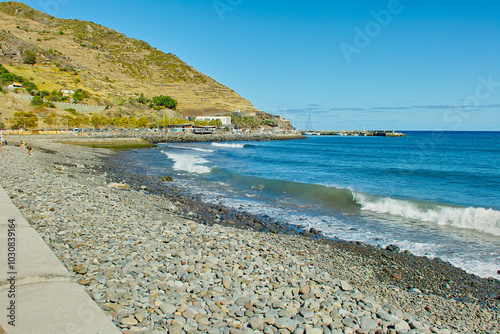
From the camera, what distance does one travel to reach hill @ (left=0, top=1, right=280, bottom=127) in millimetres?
95875

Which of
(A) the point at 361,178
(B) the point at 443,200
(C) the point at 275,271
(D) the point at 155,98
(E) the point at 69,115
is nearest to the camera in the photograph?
(C) the point at 275,271

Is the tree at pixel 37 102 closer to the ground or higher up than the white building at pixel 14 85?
closer to the ground

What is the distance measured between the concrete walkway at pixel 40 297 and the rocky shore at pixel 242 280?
32cm

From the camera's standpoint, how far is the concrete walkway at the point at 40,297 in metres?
3.14

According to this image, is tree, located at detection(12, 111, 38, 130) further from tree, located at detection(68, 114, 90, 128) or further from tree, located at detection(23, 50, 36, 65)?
tree, located at detection(23, 50, 36, 65)

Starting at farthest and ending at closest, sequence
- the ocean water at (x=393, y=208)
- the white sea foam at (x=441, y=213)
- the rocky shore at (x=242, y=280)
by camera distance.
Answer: the white sea foam at (x=441, y=213) < the ocean water at (x=393, y=208) < the rocky shore at (x=242, y=280)

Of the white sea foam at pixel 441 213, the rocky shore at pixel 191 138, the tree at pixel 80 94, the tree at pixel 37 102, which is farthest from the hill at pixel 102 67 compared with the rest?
the white sea foam at pixel 441 213

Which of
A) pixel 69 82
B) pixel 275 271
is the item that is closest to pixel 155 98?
pixel 69 82

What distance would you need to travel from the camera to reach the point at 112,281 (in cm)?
460

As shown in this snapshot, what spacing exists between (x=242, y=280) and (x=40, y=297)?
271cm

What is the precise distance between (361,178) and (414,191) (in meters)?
5.82

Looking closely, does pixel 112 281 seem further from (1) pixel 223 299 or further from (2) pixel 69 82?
(2) pixel 69 82

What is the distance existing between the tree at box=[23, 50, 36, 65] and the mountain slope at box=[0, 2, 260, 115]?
0.98m

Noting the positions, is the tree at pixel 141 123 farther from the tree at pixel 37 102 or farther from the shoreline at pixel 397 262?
the shoreline at pixel 397 262
